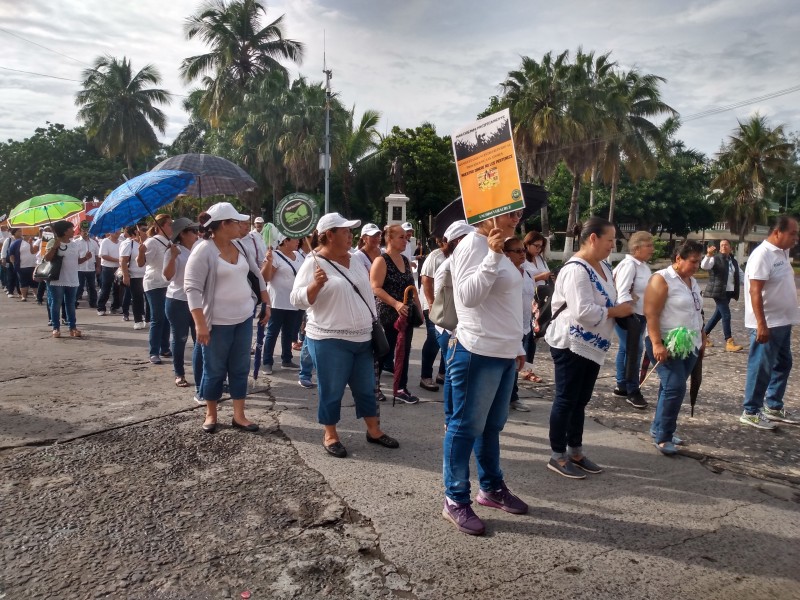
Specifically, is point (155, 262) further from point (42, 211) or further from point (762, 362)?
point (762, 362)

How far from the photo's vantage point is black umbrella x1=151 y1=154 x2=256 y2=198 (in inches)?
283

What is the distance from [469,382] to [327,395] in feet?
4.54

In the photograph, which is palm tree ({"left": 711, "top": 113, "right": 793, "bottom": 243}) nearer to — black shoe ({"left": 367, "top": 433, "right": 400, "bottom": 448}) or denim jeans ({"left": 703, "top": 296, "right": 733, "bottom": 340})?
denim jeans ({"left": 703, "top": 296, "right": 733, "bottom": 340})

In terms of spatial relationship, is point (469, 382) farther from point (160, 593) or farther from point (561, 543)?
point (160, 593)

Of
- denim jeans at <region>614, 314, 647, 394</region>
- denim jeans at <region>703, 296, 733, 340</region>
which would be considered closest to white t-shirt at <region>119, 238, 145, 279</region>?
denim jeans at <region>614, 314, 647, 394</region>

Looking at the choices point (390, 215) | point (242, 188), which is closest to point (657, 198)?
point (390, 215)

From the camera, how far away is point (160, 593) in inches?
105

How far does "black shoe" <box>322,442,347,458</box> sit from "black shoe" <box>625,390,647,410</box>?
9.83 ft

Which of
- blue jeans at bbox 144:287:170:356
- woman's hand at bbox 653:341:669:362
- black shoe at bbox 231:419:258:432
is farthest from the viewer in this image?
blue jeans at bbox 144:287:170:356

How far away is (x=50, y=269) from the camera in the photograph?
870 centimetres

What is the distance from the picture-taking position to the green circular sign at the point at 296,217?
21.2 ft

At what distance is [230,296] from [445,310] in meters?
1.89

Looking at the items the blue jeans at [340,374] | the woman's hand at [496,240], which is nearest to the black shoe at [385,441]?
the blue jeans at [340,374]

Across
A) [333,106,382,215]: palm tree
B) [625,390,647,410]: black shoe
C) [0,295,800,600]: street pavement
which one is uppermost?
[333,106,382,215]: palm tree
